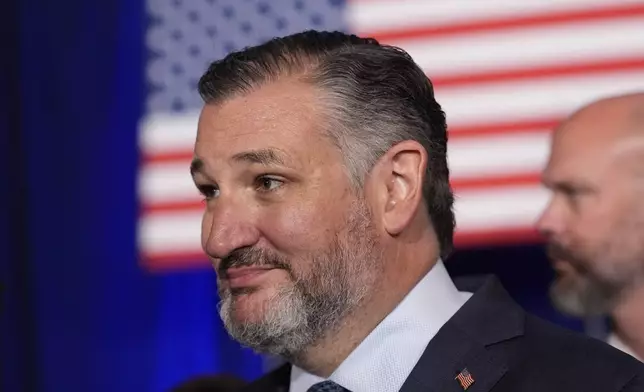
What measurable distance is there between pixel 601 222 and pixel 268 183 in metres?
0.54

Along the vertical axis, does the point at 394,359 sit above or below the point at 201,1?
below

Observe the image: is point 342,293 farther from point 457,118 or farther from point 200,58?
point 200,58

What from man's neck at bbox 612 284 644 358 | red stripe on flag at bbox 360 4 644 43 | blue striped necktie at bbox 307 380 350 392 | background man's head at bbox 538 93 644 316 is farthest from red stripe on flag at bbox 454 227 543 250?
blue striped necktie at bbox 307 380 350 392

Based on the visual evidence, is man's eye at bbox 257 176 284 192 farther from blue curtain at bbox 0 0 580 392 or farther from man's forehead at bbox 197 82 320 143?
blue curtain at bbox 0 0 580 392

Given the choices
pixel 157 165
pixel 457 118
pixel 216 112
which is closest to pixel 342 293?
pixel 216 112

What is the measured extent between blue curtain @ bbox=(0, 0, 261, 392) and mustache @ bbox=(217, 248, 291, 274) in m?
1.83

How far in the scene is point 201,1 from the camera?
132 inches

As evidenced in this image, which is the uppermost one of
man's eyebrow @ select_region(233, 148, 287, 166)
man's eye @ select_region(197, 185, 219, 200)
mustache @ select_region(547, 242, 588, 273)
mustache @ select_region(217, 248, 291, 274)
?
man's eyebrow @ select_region(233, 148, 287, 166)

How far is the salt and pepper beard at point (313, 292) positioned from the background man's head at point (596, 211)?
1.15 feet

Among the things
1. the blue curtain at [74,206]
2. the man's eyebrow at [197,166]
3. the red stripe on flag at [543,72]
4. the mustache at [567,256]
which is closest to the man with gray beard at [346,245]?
the man's eyebrow at [197,166]

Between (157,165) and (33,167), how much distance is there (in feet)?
1.39

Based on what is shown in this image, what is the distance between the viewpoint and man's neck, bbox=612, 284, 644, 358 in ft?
5.55

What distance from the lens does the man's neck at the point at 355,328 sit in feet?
5.11

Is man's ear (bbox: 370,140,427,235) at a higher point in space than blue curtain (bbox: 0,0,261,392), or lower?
higher
